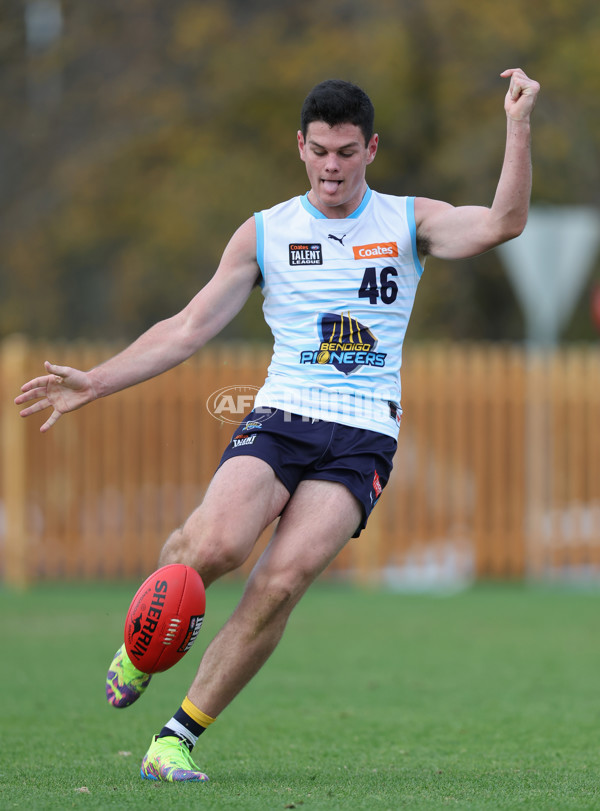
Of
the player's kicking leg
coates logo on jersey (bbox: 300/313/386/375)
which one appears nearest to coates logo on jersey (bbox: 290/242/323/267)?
coates logo on jersey (bbox: 300/313/386/375)

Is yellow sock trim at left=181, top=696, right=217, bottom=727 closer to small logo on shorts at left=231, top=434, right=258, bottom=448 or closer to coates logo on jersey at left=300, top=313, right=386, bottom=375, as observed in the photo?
small logo on shorts at left=231, top=434, right=258, bottom=448

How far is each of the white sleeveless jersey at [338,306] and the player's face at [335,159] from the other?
114 millimetres

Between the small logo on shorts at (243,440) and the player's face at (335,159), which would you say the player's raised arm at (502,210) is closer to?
the player's face at (335,159)

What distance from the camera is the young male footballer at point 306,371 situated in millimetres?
4809

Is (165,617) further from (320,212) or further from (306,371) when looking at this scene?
(320,212)

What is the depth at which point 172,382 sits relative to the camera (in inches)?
585

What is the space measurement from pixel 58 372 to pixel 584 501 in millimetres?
11530

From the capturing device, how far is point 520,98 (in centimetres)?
477

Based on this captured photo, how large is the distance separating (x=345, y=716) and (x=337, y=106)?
3.29 m

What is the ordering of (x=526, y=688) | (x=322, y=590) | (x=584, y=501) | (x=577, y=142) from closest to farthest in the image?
(x=526, y=688) < (x=322, y=590) < (x=584, y=501) < (x=577, y=142)

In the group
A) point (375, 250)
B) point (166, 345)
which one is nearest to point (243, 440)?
point (166, 345)

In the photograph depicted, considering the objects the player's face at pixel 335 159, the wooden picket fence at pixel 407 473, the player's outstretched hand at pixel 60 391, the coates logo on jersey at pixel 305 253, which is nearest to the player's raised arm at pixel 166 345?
the player's outstretched hand at pixel 60 391

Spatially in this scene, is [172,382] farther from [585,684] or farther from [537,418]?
[585,684]

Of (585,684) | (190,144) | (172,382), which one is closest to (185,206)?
(190,144)
